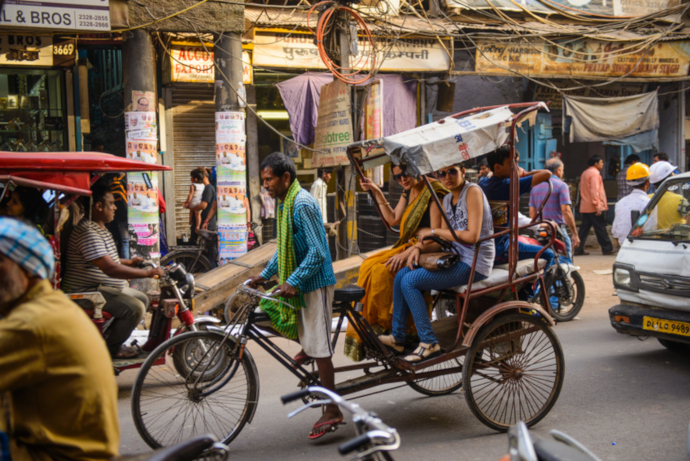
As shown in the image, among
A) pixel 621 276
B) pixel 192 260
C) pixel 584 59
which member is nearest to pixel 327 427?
pixel 621 276

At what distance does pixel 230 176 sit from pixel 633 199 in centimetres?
577

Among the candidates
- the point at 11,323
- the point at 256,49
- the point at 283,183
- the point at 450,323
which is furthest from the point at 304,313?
the point at 256,49

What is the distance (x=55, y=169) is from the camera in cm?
Answer: 476

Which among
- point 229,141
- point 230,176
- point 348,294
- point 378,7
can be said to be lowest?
point 348,294

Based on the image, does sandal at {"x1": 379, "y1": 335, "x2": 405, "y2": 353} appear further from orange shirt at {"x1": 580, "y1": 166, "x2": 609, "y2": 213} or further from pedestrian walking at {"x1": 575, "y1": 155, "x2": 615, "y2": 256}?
orange shirt at {"x1": 580, "y1": 166, "x2": 609, "y2": 213}

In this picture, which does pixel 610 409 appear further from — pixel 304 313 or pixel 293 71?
pixel 293 71

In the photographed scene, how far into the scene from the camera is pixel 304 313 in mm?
3961

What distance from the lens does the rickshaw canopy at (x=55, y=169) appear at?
455cm

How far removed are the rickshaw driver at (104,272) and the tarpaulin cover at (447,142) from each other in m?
2.45

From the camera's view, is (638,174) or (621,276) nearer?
(621,276)

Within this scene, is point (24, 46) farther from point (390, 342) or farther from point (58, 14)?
point (390, 342)

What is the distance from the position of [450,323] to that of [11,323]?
3.37 m

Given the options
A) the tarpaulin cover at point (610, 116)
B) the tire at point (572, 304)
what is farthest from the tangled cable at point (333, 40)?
the tarpaulin cover at point (610, 116)

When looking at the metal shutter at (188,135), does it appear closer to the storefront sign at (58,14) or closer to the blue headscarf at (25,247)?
the storefront sign at (58,14)
